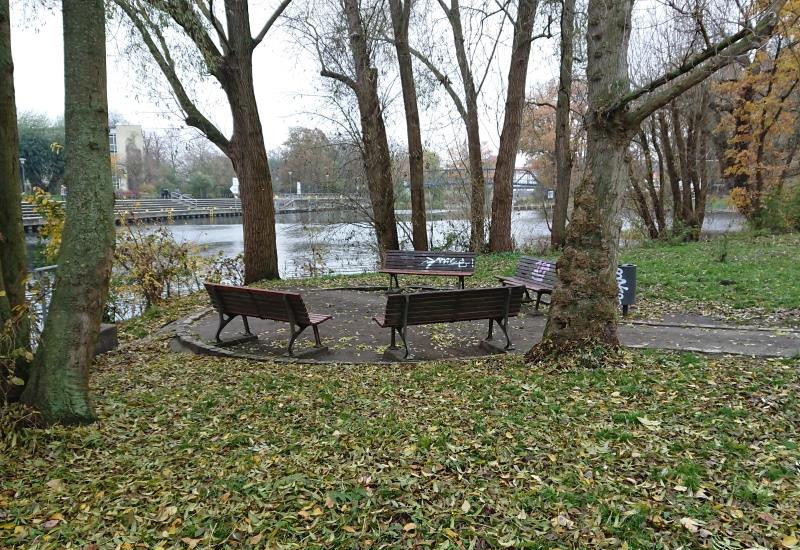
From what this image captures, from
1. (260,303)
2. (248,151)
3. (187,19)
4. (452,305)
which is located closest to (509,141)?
(248,151)

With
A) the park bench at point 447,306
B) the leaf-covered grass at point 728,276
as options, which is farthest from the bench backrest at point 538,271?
the leaf-covered grass at point 728,276

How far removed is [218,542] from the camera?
8.31ft

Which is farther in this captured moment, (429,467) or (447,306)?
(447,306)

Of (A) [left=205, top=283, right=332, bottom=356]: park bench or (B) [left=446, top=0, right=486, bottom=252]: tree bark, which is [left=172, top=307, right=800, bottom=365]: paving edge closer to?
(A) [left=205, top=283, right=332, bottom=356]: park bench

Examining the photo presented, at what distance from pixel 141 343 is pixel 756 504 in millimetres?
6772

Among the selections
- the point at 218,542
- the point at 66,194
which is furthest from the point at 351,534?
the point at 66,194

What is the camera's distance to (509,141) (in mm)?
15086

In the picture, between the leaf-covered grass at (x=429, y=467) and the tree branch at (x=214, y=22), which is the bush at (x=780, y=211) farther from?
the tree branch at (x=214, y=22)

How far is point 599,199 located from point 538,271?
334 centimetres

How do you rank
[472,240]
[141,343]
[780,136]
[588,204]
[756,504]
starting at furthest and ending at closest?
[780,136], [472,240], [141,343], [588,204], [756,504]

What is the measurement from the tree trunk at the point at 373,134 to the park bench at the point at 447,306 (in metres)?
8.50

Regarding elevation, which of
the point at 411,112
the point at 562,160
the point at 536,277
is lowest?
the point at 536,277

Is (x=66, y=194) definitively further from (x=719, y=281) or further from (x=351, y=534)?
(x=719, y=281)

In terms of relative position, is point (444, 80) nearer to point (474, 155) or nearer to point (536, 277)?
point (474, 155)
